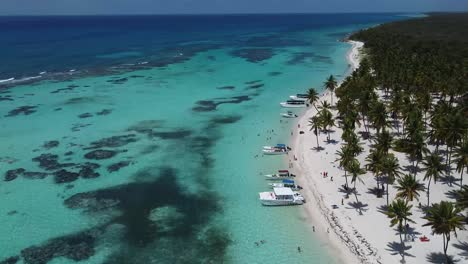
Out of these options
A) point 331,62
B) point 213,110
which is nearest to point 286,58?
point 331,62

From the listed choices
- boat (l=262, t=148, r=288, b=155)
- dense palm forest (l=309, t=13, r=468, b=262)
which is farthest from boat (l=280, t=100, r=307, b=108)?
boat (l=262, t=148, r=288, b=155)

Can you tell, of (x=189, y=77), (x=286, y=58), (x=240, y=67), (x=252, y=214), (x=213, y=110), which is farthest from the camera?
(x=286, y=58)

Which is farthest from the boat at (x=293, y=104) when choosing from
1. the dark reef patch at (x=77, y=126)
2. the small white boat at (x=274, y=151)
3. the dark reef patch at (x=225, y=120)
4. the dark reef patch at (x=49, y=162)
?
the dark reef patch at (x=49, y=162)

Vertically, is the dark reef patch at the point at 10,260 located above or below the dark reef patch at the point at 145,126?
below

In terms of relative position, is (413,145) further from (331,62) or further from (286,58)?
(286,58)

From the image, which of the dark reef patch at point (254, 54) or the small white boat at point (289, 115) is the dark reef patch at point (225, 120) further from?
the dark reef patch at point (254, 54)

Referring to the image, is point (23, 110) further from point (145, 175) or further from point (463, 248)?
point (463, 248)

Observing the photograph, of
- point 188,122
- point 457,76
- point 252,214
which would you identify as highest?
point 457,76
